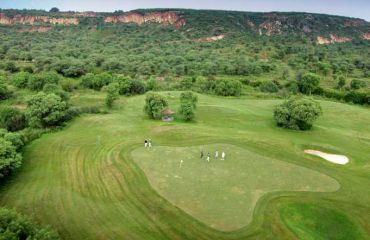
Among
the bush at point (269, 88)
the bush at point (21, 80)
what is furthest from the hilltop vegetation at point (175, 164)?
the bush at point (269, 88)

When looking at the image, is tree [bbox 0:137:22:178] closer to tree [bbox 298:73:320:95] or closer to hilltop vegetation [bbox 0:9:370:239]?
hilltop vegetation [bbox 0:9:370:239]

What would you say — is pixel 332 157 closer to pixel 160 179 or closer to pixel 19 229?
pixel 160 179

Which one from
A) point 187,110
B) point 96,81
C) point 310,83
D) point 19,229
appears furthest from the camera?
point 310,83

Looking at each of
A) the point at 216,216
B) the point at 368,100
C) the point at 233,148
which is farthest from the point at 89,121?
the point at 368,100

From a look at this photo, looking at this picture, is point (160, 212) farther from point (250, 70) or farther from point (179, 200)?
point (250, 70)

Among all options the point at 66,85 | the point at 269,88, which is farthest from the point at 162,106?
the point at 269,88

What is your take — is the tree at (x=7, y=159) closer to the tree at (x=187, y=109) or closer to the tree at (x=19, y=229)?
the tree at (x=19, y=229)
